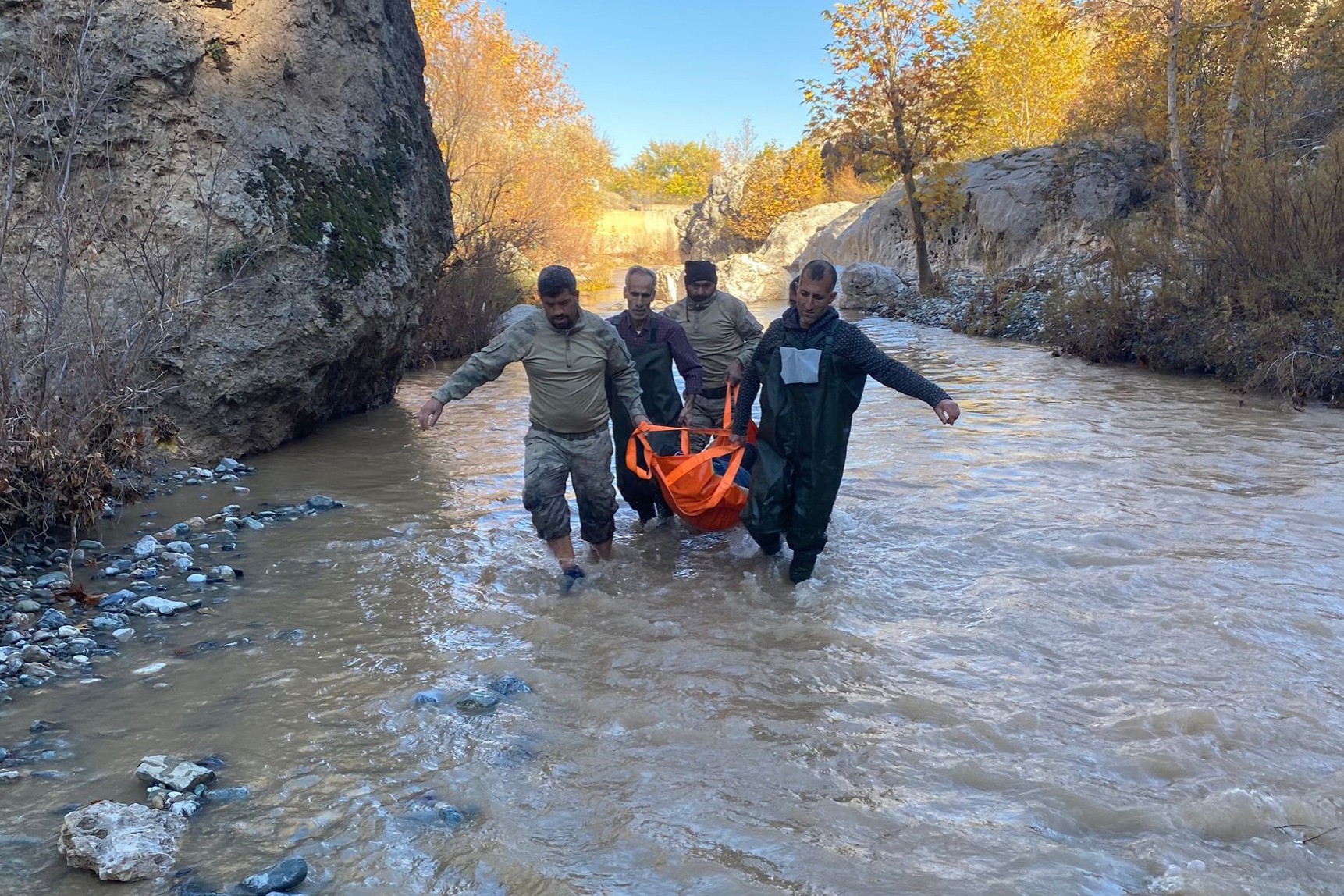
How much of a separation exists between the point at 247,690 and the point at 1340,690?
460 centimetres

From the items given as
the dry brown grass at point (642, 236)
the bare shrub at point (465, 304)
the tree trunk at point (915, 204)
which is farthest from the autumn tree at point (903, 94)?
the dry brown grass at point (642, 236)

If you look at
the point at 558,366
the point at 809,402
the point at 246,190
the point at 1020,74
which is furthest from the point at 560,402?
the point at 1020,74

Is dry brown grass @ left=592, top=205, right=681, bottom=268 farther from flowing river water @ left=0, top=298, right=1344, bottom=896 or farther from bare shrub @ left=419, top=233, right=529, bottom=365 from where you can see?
flowing river water @ left=0, top=298, right=1344, bottom=896

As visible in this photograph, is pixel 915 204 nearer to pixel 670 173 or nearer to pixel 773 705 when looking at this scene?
pixel 773 705

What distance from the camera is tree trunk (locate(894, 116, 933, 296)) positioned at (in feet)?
78.3

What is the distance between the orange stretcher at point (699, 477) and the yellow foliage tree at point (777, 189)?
136 ft

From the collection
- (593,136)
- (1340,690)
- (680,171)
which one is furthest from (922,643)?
(680,171)

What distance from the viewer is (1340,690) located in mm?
4047

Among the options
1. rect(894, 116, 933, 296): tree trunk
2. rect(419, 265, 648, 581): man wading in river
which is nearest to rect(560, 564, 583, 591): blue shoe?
rect(419, 265, 648, 581): man wading in river

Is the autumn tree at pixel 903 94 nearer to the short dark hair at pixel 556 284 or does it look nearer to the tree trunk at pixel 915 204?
the tree trunk at pixel 915 204

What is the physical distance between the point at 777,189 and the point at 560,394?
44821 mm

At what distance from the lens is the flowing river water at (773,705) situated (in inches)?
120

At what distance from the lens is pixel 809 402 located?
5070mm

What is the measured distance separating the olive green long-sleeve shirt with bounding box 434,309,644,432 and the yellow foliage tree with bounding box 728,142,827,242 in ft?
137
